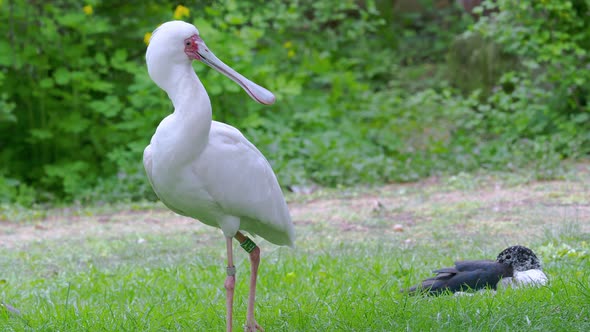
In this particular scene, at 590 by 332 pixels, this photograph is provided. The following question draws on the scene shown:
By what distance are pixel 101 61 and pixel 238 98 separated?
1.72 meters

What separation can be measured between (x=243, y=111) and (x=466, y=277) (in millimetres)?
5983

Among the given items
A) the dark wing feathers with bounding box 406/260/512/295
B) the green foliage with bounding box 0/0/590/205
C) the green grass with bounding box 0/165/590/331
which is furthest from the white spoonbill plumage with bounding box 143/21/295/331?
the green foliage with bounding box 0/0/590/205

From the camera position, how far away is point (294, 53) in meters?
11.8

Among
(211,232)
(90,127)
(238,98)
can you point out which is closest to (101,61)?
(90,127)

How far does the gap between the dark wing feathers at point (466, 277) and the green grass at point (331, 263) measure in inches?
7.6

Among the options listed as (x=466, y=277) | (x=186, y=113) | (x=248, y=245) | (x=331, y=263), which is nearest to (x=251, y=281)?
(x=248, y=245)

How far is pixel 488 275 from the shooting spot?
4.61 m

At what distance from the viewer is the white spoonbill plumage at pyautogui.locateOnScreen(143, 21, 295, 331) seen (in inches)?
141

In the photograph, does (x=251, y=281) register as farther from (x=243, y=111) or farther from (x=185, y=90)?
(x=243, y=111)

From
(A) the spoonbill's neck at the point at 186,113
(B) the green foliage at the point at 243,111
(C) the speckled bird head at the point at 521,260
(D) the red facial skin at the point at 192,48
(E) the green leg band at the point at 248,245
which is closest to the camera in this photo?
(A) the spoonbill's neck at the point at 186,113

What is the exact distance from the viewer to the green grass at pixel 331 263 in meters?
3.98

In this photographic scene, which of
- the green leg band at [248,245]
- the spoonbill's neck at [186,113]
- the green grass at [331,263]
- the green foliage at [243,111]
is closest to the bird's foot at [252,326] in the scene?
the green grass at [331,263]

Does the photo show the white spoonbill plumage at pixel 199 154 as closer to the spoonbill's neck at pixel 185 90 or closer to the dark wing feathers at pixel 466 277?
→ the spoonbill's neck at pixel 185 90

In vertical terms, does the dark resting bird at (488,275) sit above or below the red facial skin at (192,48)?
below
